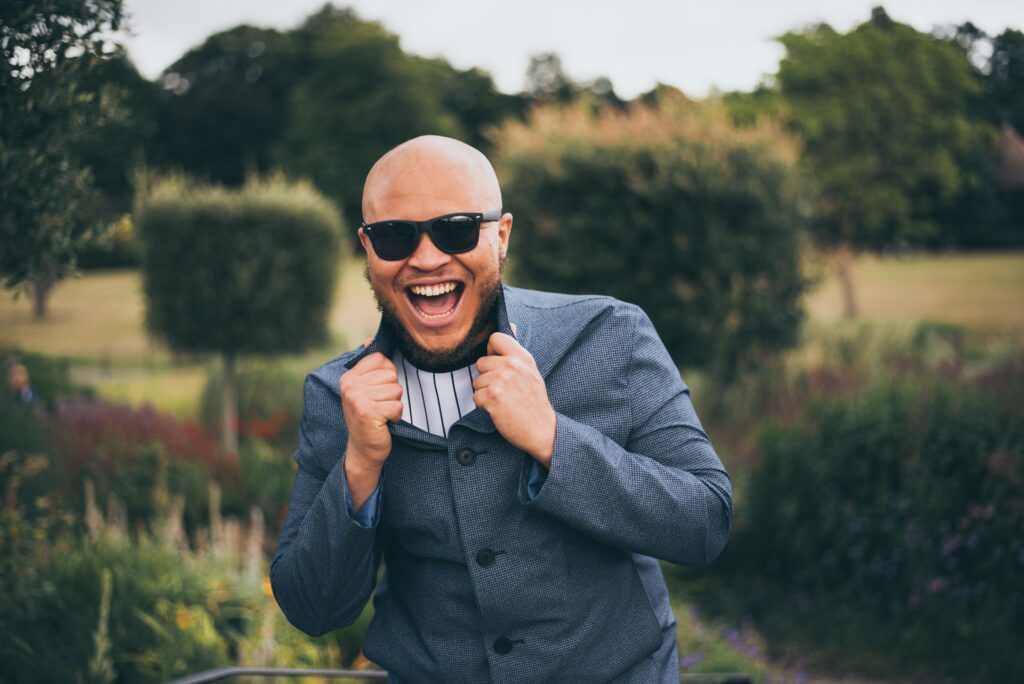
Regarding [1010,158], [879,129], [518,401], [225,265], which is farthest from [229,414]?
[879,129]

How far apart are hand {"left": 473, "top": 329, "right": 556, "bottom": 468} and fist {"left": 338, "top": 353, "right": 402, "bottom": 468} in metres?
0.18

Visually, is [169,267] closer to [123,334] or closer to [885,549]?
[123,334]

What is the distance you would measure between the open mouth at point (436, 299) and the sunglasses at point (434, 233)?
0.09 m

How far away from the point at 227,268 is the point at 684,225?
483cm

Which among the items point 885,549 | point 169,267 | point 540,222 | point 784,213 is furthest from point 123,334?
point 885,549

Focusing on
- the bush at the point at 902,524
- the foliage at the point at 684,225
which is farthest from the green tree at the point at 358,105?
the bush at the point at 902,524

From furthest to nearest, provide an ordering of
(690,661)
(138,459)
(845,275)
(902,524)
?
(845,275), (138,459), (902,524), (690,661)

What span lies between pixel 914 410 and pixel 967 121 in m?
6.27

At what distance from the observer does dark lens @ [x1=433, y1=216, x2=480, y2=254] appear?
182 centimetres

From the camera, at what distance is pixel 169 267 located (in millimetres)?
9422

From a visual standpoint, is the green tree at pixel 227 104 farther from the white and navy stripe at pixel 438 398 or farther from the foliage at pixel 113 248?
the white and navy stripe at pixel 438 398

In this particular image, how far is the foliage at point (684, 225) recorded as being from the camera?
8805 mm

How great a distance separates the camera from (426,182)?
183 cm

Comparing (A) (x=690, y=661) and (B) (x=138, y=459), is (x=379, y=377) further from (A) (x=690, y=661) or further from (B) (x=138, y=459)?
(B) (x=138, y=459)
